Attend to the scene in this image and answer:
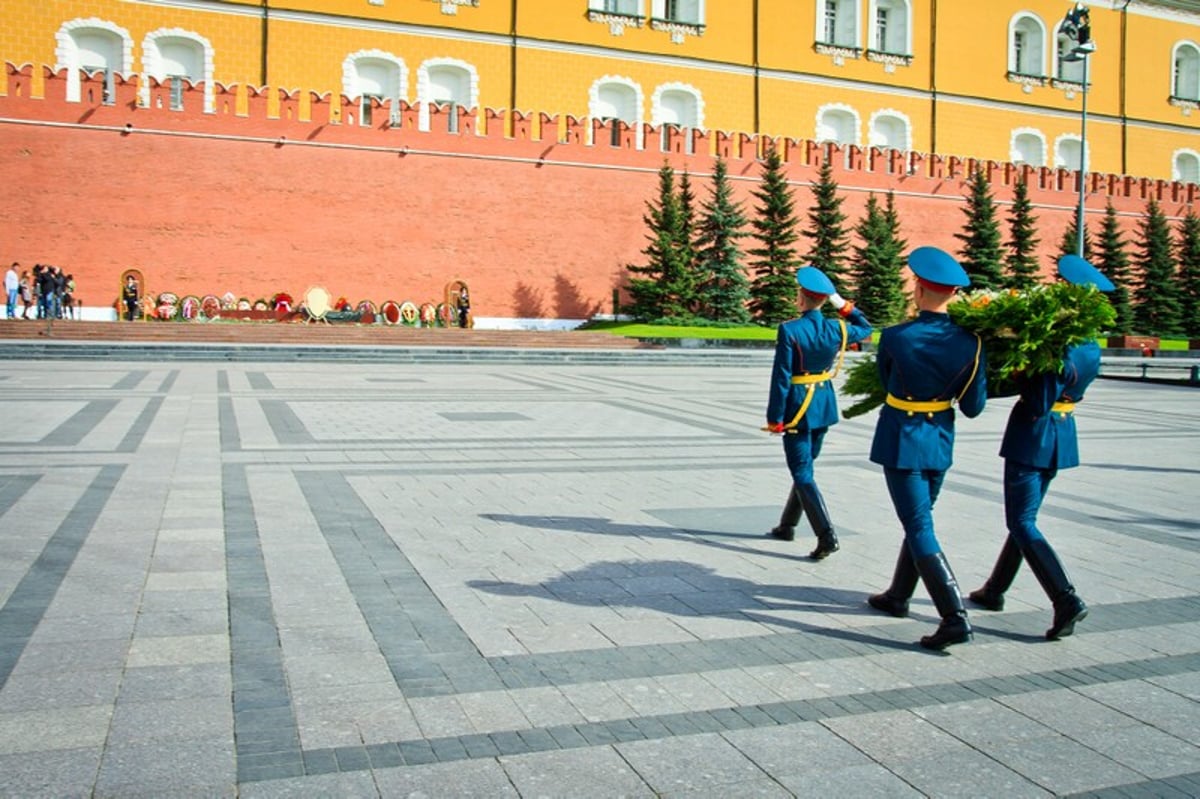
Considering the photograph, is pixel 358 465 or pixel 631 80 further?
pixel 631 80

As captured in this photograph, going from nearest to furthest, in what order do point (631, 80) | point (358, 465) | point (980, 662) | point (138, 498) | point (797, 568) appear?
point (980, 662)
point (797, 568)
point (138, 498)
point (358, 465)
point (631, 80)

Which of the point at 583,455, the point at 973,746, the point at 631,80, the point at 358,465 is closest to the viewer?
the point at 973,746

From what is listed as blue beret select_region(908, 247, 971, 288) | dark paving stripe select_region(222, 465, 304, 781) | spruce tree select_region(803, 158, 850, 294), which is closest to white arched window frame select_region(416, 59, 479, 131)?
spruce tree select_region(803, 158, 850, 294)

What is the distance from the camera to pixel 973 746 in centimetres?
349

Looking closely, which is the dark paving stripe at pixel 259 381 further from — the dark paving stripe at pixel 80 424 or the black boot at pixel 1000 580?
the black boot at pixel 1000 580

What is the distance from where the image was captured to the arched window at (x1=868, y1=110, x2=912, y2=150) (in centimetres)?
4134

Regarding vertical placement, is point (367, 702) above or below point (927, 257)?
below

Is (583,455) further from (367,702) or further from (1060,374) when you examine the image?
(367,702)

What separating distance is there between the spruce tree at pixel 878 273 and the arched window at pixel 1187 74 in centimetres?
2134

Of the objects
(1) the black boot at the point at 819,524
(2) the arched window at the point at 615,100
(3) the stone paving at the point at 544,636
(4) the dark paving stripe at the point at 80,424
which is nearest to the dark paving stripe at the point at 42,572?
(3) the stone paving at the point at 544,636

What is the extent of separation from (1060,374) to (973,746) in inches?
73.8

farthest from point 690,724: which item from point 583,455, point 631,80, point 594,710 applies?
point 631,80

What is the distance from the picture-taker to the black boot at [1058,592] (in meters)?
4.56

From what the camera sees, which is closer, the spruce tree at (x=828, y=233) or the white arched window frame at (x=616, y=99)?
the spruce tree at (x=828, y=233)
